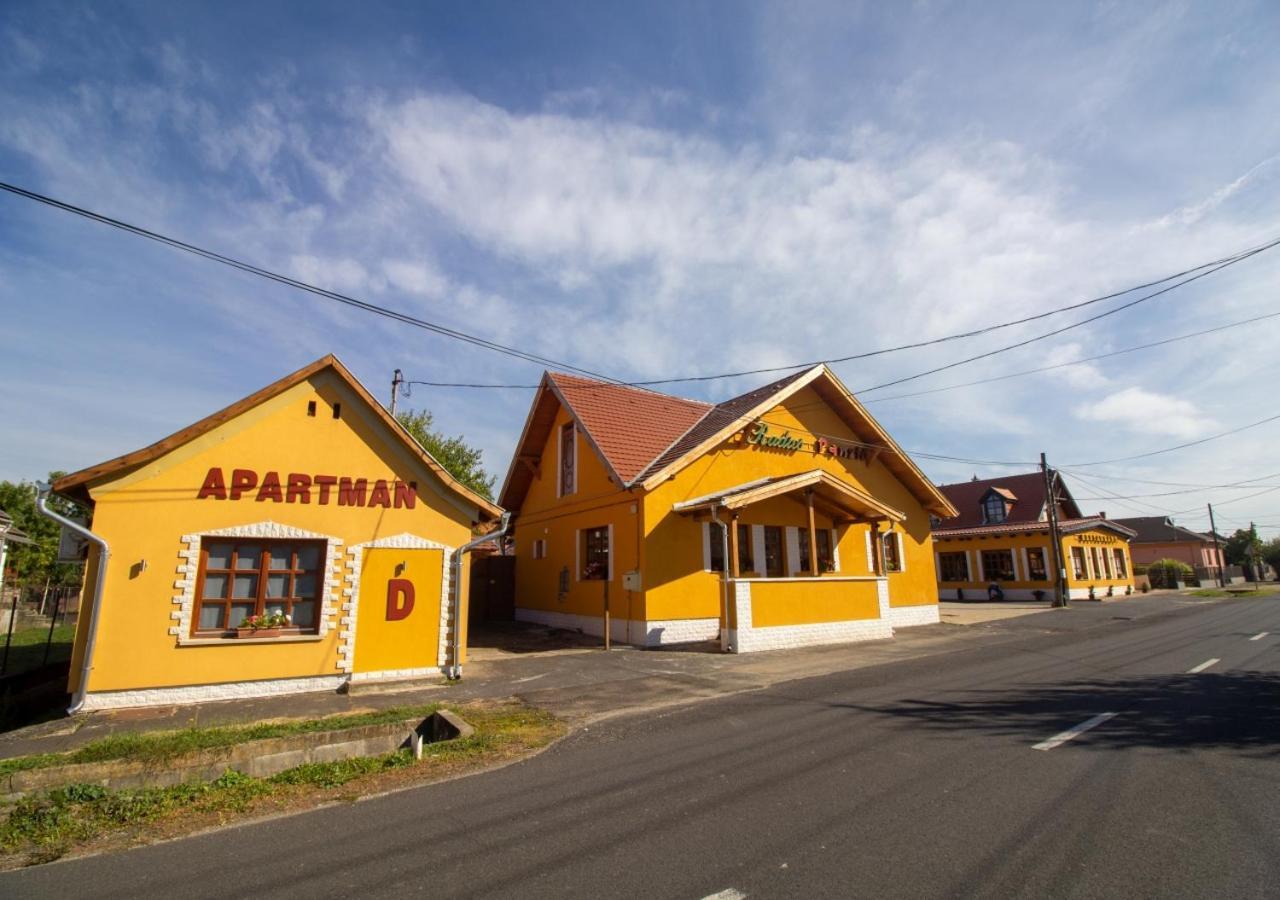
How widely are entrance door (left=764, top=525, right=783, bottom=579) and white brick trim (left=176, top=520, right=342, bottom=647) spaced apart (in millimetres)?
11926

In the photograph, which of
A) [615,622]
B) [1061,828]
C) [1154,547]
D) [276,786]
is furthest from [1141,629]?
[1154,547]

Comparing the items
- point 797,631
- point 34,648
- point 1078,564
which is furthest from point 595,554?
point 1078,564

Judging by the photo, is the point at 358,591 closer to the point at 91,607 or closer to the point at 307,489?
the point at 307,489

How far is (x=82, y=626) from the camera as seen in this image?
9508 mm

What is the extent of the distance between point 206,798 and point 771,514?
15.3 metres

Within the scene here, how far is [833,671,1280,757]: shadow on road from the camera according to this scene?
21.8 feet

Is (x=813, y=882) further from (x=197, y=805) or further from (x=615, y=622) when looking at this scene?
(x=615, y=622)

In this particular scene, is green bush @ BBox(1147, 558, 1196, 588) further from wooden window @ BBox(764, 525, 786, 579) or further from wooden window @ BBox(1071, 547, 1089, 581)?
wooden window @ BBox(764, 525, 786, 579)

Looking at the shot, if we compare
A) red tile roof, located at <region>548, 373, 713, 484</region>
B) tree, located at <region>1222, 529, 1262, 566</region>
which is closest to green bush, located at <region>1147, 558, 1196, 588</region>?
tree, located at <region>1222, 529, 1262, 566</region>

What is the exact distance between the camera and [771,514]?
1891cm

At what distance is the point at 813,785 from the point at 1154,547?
7588cm

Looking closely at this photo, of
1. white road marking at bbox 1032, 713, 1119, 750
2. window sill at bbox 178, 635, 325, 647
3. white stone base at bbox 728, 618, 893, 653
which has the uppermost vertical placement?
window sill at bbox 178, 635, 325, 647

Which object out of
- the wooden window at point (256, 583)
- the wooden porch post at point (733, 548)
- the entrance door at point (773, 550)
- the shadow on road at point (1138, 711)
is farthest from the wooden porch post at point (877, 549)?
the wooden window at point (256, 583)

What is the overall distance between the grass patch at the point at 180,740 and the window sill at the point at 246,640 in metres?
2.37
